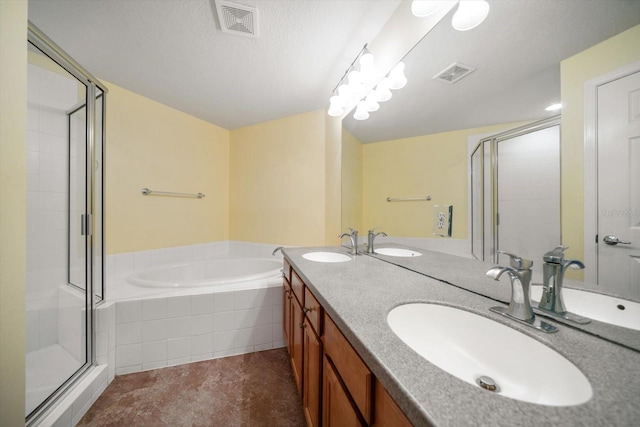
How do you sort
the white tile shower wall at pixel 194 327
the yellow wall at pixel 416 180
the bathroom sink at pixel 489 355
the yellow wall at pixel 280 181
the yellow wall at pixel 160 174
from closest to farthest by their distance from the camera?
the bathroom sink at pixel 489 355 < the yellow wall at pixel 416 180 < the white tile shower wall at pixel 194 327 < the yellow wall at pixel 160 174 < the yellow wall at pixel 280 181

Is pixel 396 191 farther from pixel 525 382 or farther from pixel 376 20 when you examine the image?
pixel 376 20

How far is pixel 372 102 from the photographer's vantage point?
1401 millimetres

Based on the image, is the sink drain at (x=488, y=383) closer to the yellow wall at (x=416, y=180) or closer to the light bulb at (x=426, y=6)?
the yellow wall at (x=416, y=180)

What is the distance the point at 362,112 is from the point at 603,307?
1343mm

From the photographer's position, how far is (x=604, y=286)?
1.71 feet

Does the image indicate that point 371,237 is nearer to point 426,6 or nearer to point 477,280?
point 477,280

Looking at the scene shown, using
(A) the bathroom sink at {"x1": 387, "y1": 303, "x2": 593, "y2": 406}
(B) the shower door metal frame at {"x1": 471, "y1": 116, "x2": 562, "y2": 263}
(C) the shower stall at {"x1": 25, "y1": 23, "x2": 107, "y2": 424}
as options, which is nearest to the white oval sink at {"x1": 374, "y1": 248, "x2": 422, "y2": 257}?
(B) the shower door metal frame at {"x1": 471, "y1": 116, "x2": 562, "y2": 263}

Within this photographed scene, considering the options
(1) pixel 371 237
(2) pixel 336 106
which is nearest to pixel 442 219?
(1) pixel 371 237

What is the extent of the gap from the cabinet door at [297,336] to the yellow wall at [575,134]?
0.98 m

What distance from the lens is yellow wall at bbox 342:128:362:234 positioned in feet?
4.71

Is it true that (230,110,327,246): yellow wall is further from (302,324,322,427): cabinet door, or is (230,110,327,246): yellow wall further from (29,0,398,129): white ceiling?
(302,324,322,427): cabinet door

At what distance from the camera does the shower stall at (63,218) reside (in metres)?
1.35

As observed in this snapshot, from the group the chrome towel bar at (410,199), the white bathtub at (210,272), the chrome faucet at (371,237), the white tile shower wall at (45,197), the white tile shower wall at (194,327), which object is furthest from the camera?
the white bathtub at (210,272)

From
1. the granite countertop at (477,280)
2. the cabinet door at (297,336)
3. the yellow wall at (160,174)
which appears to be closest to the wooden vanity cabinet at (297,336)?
the cabinet door at (297,336)
